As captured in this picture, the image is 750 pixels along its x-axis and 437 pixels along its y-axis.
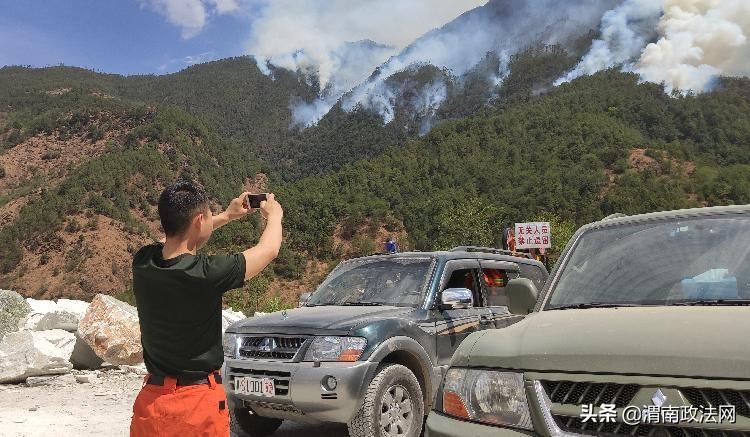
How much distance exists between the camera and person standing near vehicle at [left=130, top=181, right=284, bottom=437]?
244 cm

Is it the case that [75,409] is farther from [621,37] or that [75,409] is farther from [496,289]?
[621,37]

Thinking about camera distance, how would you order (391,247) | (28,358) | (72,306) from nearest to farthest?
(391,247)
(28,358)
(72,306)

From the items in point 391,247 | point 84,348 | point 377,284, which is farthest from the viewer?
point 84,348

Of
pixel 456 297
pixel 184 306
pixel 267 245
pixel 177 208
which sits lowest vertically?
pixel 456 297

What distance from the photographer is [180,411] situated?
2.41 m

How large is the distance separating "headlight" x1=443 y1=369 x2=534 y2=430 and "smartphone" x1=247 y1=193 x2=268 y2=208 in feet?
3.77

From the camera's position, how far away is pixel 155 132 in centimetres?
7906

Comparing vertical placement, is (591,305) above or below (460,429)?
above

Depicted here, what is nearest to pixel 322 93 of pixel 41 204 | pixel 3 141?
pixel 3 141

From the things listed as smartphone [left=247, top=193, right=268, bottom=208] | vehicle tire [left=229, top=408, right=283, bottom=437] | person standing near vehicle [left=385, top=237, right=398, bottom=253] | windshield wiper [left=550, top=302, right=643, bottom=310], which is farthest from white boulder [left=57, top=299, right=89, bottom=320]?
windshield wiper [left=550, top=302, right=643, bottom=310]

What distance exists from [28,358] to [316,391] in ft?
20.9

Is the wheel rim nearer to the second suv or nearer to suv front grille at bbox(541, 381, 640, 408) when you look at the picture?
the second suv

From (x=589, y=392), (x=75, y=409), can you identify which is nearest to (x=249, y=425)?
(x=75, y=409)

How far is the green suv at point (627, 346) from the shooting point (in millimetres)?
2039
